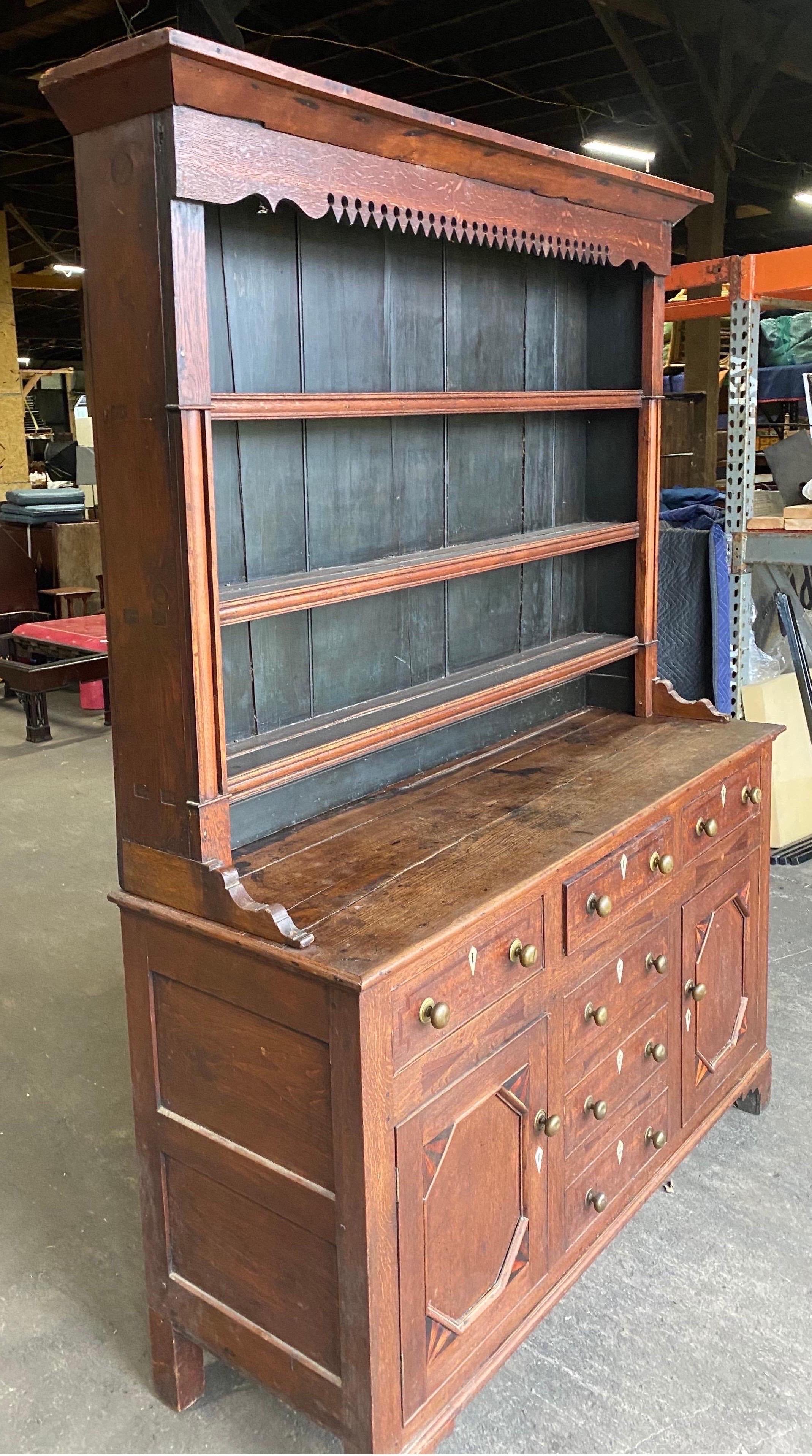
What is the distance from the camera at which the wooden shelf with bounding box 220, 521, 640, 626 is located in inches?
61.5

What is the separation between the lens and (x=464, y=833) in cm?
181

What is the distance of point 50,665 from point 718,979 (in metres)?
3.95

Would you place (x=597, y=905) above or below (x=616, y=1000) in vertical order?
above

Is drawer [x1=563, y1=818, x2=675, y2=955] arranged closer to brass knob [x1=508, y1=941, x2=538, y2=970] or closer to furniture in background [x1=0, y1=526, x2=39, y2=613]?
brass knob [x1=508, y1=941, x2=538, y2=970]

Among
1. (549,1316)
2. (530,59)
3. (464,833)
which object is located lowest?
(549,1316)

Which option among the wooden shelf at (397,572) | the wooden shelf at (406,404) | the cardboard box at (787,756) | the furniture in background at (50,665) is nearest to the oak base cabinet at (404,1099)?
the wooden shelf at (397,572)

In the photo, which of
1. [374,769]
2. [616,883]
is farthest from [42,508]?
[616,883]

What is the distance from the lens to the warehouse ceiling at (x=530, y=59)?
18.5 feet

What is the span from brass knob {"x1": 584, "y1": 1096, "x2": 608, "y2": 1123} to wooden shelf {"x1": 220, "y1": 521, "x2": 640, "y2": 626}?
2.85 feet

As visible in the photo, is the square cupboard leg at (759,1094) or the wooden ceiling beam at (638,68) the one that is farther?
the wooden ceiling beam at (638,68)

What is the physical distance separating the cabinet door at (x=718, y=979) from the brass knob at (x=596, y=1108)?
1.04 feet

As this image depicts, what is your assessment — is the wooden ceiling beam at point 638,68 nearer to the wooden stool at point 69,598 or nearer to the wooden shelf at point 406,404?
the wooden stool at point 69,598

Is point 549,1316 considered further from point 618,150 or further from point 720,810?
point 618,150

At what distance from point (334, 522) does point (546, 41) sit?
565cm
